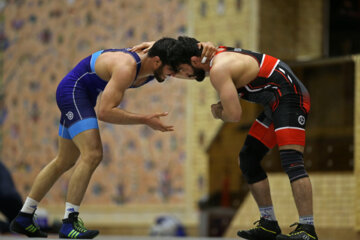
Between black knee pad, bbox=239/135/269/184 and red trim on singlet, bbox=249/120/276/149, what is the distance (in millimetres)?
25

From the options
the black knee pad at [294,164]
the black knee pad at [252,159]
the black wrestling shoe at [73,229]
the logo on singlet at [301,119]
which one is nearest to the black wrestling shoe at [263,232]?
the black knee pad at [252,159]

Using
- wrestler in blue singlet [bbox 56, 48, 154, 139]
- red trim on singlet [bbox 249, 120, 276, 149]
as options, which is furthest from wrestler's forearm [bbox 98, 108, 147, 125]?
red trim on singlet [bbox 249, 120, 276, 149]

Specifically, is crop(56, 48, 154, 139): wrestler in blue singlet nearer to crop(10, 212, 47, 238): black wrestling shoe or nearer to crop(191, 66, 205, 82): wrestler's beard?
crop(191, 66, 205, 82): wrestler's beard

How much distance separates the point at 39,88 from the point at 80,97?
7.16 meters

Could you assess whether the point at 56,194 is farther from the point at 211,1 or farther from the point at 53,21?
the point at 211,1

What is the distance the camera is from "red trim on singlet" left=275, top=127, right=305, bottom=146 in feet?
13.9

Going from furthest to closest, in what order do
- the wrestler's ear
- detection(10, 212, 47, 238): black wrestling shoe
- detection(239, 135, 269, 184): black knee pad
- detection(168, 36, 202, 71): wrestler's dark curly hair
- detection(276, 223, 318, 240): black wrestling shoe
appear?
detection(10, 212, 47, 238): black wrestling shoe
detection(239, 135, 269, 184): black knee pad
the wrestler's ear
detection(168, 36, 202, 71): wrestler's dark curly hair
detection(276, 223, 318, 240): black wrestling shoe

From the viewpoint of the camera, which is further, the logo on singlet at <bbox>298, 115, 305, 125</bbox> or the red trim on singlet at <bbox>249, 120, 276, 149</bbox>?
the red trim on singlet at <bbox>249, 120, 276, 149</bbox>

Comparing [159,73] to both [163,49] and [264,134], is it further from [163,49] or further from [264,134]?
[264,134]

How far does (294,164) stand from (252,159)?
0.44 meters

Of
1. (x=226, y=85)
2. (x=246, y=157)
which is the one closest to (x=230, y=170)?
(x=246, y=157)

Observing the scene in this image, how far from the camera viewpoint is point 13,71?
466 inches

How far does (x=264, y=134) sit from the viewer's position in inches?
180

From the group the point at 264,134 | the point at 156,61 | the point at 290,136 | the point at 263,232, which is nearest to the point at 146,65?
the point at 156,61
